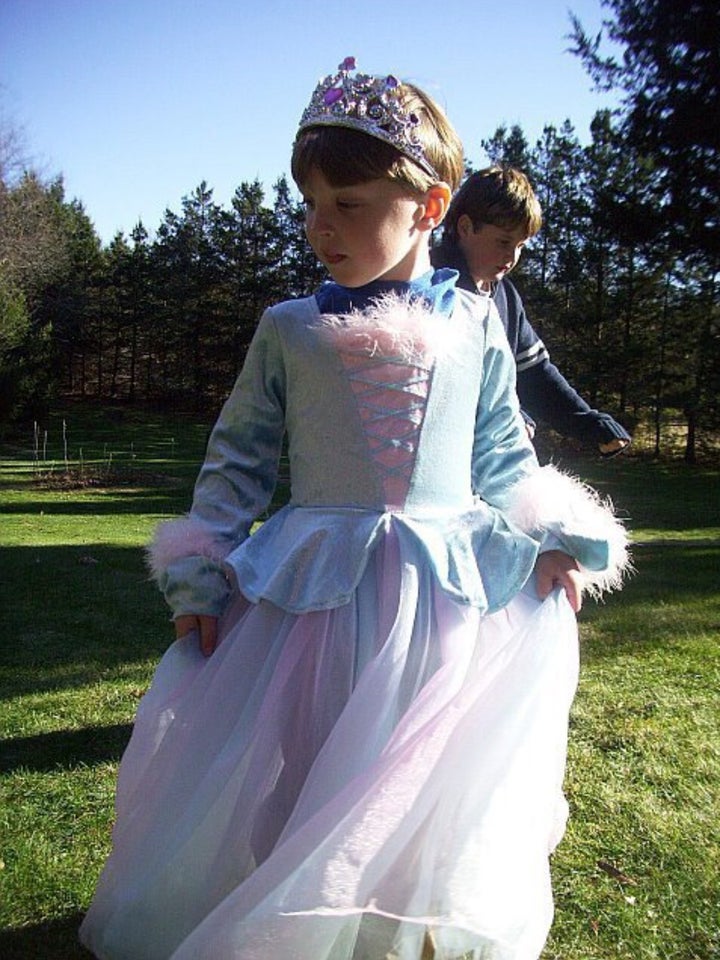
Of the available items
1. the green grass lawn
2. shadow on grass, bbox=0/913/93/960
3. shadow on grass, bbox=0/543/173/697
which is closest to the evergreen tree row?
the green grass lawn

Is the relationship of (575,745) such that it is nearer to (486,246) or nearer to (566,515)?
(566,515)

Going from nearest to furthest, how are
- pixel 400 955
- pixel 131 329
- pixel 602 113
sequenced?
pixel 400 955 → pixel 602 113 → pixel 131 329

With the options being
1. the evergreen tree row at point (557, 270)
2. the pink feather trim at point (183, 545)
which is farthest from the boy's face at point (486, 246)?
the evergreen tree row at point (557, 270)

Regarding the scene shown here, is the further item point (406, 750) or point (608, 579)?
point (608, 579)

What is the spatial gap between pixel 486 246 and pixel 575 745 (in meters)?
1.92

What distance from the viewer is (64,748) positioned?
3328mm

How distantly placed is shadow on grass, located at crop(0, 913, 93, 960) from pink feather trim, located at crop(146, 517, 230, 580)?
0.92m

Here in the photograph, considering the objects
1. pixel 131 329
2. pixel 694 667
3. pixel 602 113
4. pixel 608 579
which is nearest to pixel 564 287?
pixel 602 113

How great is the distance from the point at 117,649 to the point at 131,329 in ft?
117

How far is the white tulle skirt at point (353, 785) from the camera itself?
1.54 meters

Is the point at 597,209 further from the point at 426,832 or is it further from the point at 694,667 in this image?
the point at 426,832

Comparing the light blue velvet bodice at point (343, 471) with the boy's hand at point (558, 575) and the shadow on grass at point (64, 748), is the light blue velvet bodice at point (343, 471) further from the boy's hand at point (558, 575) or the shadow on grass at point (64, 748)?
the shadow on grass at point (64, 748)

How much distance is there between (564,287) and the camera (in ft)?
85.6

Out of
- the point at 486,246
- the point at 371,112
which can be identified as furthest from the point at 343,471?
the point at 486,246
